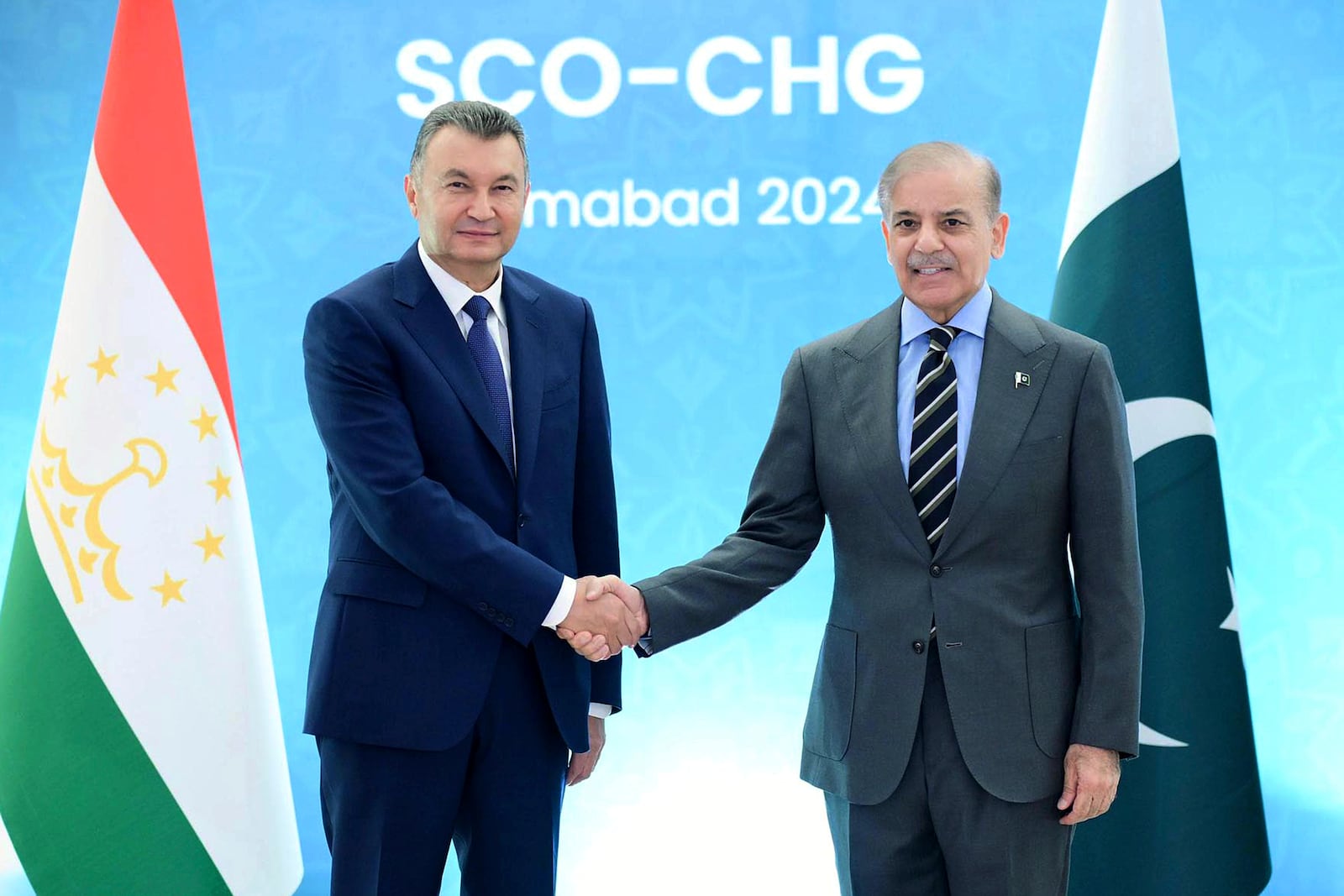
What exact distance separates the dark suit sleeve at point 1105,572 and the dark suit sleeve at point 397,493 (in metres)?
0.87

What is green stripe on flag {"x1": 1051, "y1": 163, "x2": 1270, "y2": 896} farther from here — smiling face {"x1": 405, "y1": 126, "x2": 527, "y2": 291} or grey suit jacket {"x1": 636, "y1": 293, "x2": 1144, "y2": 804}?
smiling face {"x1": 405, "y1": 126, "x2": 527, "y2": 291}

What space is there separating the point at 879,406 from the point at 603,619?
605 millimetres

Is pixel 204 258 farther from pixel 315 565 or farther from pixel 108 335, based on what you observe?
pixel 315 565

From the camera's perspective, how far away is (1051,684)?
2059 millimetres

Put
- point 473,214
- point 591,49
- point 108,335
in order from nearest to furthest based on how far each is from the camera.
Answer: point 473,214
point 108,335
point 591,49

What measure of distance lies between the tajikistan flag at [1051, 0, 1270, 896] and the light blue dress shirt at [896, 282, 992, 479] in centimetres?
87

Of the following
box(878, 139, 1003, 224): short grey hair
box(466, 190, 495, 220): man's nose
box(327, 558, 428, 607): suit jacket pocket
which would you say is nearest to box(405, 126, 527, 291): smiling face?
box(466, 190, 495, 220): man's nose

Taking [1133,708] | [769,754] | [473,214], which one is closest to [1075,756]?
[1133,708]

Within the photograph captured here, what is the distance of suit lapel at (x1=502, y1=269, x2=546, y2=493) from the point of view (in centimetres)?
220

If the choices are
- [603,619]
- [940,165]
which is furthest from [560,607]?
[940,165]

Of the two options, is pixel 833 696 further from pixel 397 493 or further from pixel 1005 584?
pixel 397 493

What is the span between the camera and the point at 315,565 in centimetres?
383

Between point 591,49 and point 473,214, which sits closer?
point 473,214

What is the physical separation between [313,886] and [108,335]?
1829mm
